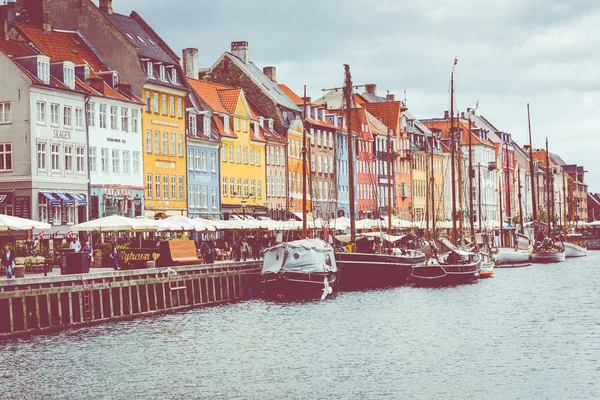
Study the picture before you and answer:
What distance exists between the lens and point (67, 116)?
75.8 meters

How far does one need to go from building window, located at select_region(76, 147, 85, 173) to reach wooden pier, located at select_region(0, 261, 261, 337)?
13816mm

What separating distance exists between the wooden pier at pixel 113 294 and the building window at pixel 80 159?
13.8 metres

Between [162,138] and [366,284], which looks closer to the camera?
[366,284]

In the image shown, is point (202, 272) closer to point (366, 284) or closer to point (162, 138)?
point (366, 284)

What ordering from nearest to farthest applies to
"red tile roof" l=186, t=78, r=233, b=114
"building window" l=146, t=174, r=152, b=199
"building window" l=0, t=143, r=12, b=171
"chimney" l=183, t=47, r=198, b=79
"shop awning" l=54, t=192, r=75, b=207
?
"building window" l=0, t=143, r=12, b=171
"shop awning" l=54, t=192, r=75, b=207
"building window" l=146, t=174, r=152, b=199
"red tile roof" l=186, t=78, r=233, b=114
"chimney" l=183, t=47, r=198, b=79

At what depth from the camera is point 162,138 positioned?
89500mm

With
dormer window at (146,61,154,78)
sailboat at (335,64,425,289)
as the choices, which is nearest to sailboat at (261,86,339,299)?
sailboat at (335,64,425,289)

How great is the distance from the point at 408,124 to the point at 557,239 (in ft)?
96.4

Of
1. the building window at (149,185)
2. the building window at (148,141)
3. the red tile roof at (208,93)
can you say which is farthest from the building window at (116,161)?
the red tile roof at (208,93)

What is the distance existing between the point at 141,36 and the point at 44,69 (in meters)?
18.6

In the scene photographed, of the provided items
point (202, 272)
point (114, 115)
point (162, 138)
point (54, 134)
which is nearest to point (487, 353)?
point (202, 272)

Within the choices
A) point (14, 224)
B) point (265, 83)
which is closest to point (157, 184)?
point (265, 83)

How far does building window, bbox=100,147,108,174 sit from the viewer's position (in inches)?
3147

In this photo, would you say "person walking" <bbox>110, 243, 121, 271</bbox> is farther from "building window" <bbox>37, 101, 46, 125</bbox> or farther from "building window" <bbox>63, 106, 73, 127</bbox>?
"building window" <bbox>63, 106, 73, 127</bbox>
